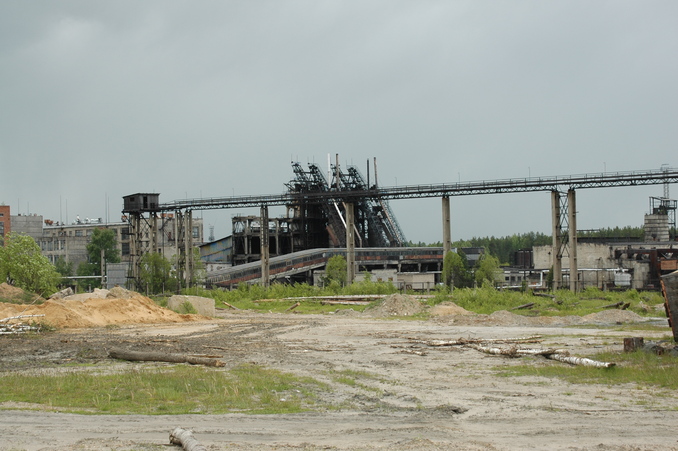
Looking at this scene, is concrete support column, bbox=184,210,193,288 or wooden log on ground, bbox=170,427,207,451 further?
concrete support column, bbox=184,210,193,288

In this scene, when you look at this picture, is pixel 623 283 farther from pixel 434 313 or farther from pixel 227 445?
pixel 227 445

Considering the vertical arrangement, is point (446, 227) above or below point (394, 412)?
above

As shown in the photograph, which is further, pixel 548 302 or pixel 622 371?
pixel 548 302

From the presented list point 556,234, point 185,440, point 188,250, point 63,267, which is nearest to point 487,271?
point 556,234

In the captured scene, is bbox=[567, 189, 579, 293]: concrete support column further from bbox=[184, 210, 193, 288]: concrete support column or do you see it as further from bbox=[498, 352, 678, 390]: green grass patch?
bbox=[498, 352, 678, 390]: green grass patch

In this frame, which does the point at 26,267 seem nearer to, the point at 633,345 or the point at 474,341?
the point at 474,341

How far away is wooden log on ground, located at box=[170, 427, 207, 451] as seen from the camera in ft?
35.1

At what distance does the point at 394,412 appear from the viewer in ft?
46.0

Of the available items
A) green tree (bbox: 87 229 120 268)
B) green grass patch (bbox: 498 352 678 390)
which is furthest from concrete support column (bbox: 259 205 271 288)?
green grass patch (bbox: 498 352 678 390)

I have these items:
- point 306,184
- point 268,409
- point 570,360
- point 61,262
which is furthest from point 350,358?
point 61,262

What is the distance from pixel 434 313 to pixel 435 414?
2738 centimetres

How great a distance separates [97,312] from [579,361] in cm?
2711

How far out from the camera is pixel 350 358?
73.8ft

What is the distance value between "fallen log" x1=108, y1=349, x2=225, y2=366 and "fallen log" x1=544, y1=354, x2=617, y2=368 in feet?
31.6
